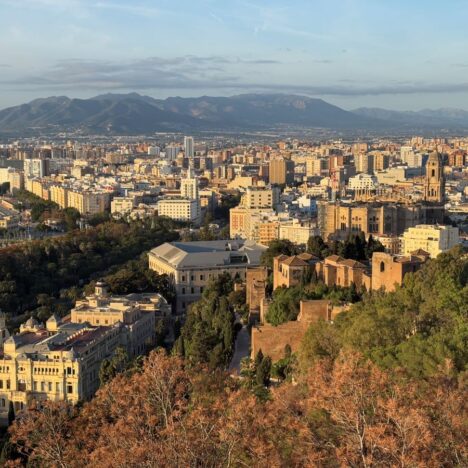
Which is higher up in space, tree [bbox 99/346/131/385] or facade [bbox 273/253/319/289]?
facade [bbox 273/253/319/289]

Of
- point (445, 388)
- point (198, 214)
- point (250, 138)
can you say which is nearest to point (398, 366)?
point (445, 388)

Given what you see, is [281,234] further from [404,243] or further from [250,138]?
[250,138]

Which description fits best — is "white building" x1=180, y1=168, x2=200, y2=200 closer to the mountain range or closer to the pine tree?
the pine tree

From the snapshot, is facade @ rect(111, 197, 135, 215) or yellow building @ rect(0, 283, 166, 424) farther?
facade @ rect(111, 197, 135, 215)

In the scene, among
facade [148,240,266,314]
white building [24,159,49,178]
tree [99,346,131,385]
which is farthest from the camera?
white building [24,159,49,178]

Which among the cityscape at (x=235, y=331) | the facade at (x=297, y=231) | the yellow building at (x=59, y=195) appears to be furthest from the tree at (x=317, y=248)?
the yellow building at (x=59, y=195)

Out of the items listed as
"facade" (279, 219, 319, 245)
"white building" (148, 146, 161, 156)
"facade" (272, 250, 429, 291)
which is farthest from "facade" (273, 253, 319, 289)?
"white building" (148, 146, 161, 156)

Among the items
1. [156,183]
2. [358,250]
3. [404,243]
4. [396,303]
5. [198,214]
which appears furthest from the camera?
[156,183]

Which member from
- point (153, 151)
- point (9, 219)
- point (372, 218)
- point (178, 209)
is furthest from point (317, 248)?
point (153, 151)
